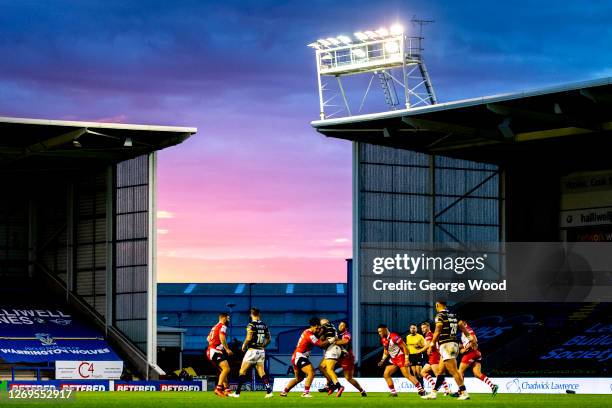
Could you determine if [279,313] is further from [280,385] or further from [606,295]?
[280,385]

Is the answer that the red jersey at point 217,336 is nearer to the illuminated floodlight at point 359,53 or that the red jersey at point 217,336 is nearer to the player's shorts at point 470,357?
the player's shorts at point 470,357

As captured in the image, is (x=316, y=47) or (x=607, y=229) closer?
(x=607, y=229)

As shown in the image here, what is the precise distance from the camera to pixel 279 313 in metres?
107

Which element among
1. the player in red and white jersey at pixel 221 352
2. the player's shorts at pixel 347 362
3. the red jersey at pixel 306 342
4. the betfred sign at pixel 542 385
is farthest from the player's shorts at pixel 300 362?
the betfred sign at pixel 542 385

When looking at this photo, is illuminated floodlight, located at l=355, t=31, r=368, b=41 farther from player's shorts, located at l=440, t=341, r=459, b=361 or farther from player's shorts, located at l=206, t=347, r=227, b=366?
player's shorts, located at l=440, t=341, r=459, b=361

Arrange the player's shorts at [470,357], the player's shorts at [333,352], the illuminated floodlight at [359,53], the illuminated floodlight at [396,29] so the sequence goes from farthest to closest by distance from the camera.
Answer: the illuminated floodlight at [359,53]
the illuminated floodlight at [396,29]
the player's shorts at [333,352]
the player's shorts at [470,357]

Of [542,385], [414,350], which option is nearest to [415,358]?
[414,350]

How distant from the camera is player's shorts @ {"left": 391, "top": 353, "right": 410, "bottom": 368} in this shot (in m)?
32.8

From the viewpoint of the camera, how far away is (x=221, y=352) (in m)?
30.5

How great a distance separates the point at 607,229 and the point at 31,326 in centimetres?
2458

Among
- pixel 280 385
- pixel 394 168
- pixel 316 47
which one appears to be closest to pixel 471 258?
pixel 394 168

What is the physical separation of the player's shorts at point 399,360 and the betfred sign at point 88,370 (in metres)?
18.5

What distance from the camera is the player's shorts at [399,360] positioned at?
32.8 metres

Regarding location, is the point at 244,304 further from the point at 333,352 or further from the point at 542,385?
the point at 333,352
